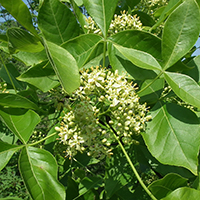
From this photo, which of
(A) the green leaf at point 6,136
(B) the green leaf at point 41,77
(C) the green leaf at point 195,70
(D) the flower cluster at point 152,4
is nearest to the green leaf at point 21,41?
(B) the green leaf at point 41,77

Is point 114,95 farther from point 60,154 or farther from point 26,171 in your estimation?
point 60,154

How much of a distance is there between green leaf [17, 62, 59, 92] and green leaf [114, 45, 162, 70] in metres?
0.34

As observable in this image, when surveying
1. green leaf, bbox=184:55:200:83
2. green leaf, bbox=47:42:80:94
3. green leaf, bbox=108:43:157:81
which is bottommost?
green leaf, bbox=184:55:200:83

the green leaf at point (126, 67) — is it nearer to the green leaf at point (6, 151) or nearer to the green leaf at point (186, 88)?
the green leaf at point (186, 88)

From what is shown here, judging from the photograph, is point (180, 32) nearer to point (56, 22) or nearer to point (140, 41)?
point (140, 41)

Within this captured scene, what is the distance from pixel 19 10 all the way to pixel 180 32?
2.10 ft

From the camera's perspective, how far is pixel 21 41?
0.77m

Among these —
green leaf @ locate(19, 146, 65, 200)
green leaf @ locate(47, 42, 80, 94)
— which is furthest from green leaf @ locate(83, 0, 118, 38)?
green leaf @ locate(19, 146, 65, 200)

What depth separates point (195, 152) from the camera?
843 mm

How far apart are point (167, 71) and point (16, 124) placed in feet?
2.50

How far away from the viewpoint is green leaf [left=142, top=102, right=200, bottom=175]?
0.85 meters

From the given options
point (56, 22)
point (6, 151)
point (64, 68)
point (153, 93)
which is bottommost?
point (6, 151)

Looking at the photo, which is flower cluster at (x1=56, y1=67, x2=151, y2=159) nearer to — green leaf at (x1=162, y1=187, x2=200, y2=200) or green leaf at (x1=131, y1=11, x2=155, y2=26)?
green leaf at (x1=162, y1=187, x2=200, y2=200)

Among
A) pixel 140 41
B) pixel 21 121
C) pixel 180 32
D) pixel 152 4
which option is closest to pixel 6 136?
pixel 21 121
